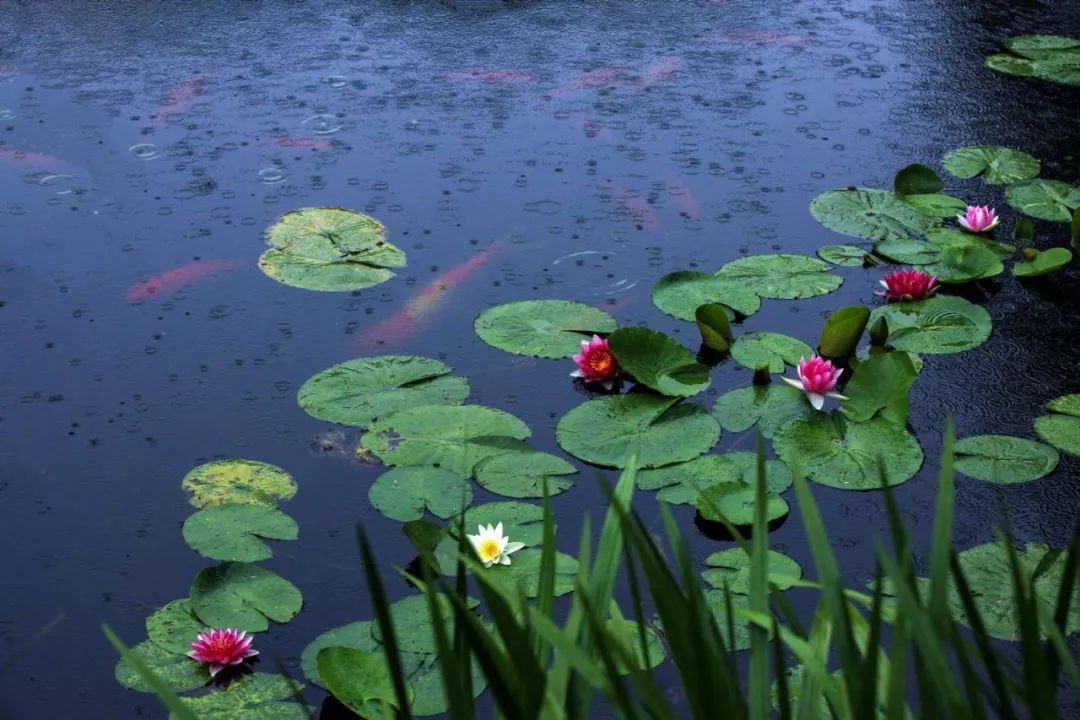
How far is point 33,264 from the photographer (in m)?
3.05

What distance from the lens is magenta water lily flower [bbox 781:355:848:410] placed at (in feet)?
8.24

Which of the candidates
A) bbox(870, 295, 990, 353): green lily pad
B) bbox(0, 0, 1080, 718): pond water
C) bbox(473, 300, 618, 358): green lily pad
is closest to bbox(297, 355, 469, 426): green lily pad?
bbox(0, 0, 1080, 718): pond water

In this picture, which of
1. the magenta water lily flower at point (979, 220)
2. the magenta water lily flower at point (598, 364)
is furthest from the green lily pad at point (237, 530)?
the magenta water lily flower at point (979, 220)

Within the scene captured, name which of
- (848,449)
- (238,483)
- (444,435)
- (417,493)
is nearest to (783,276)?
(848,449)

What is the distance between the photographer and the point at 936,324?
111 inches

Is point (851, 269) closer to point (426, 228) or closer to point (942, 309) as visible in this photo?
point (942, 309)

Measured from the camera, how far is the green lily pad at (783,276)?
2.93 meters

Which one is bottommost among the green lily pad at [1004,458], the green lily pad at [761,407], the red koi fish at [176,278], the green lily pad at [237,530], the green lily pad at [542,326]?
the green lily pad at [1004,458]

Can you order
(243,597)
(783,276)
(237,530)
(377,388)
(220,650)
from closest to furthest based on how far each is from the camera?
1. (220,650)
2. (243,597)
3. (237,530)
4. (377,388)
5. (783,276)

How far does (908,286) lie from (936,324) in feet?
0.38

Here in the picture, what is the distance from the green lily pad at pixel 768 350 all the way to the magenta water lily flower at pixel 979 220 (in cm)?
71

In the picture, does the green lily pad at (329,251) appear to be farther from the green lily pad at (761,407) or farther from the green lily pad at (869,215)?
the green lily pad at (869,215)

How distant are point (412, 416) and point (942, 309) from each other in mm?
1201

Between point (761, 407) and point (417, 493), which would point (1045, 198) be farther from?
point (417, 493)
